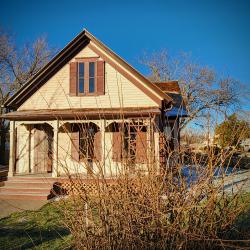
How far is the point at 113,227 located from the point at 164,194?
2.24 feet

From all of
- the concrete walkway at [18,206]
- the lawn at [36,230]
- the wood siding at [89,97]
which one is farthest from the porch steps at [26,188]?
the wood siding at [89,97]

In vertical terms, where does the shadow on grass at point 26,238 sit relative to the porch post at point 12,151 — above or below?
below

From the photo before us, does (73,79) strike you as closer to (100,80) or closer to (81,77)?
(81,77)

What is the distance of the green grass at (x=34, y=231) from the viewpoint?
5.39 metres

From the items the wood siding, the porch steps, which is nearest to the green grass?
the porch steps

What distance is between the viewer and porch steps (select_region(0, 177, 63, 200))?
10.7 meters

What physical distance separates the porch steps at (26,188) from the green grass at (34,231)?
6.82 feet

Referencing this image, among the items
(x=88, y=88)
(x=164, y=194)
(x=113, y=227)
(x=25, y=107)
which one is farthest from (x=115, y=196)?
(x=25, y=107)

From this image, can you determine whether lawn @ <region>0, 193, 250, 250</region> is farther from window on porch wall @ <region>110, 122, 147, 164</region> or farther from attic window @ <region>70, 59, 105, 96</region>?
attic window @ <region>70, 59, 105, 96</region>

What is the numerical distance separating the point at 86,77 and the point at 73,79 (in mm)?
677

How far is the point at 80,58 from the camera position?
44.1ft

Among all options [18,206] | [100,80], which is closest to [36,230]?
[18,206]

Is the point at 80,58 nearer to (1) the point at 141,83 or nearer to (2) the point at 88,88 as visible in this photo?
(2) the point at 88,88

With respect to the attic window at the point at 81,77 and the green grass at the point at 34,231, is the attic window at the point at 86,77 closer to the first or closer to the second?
the attic window at the point at 81,77
